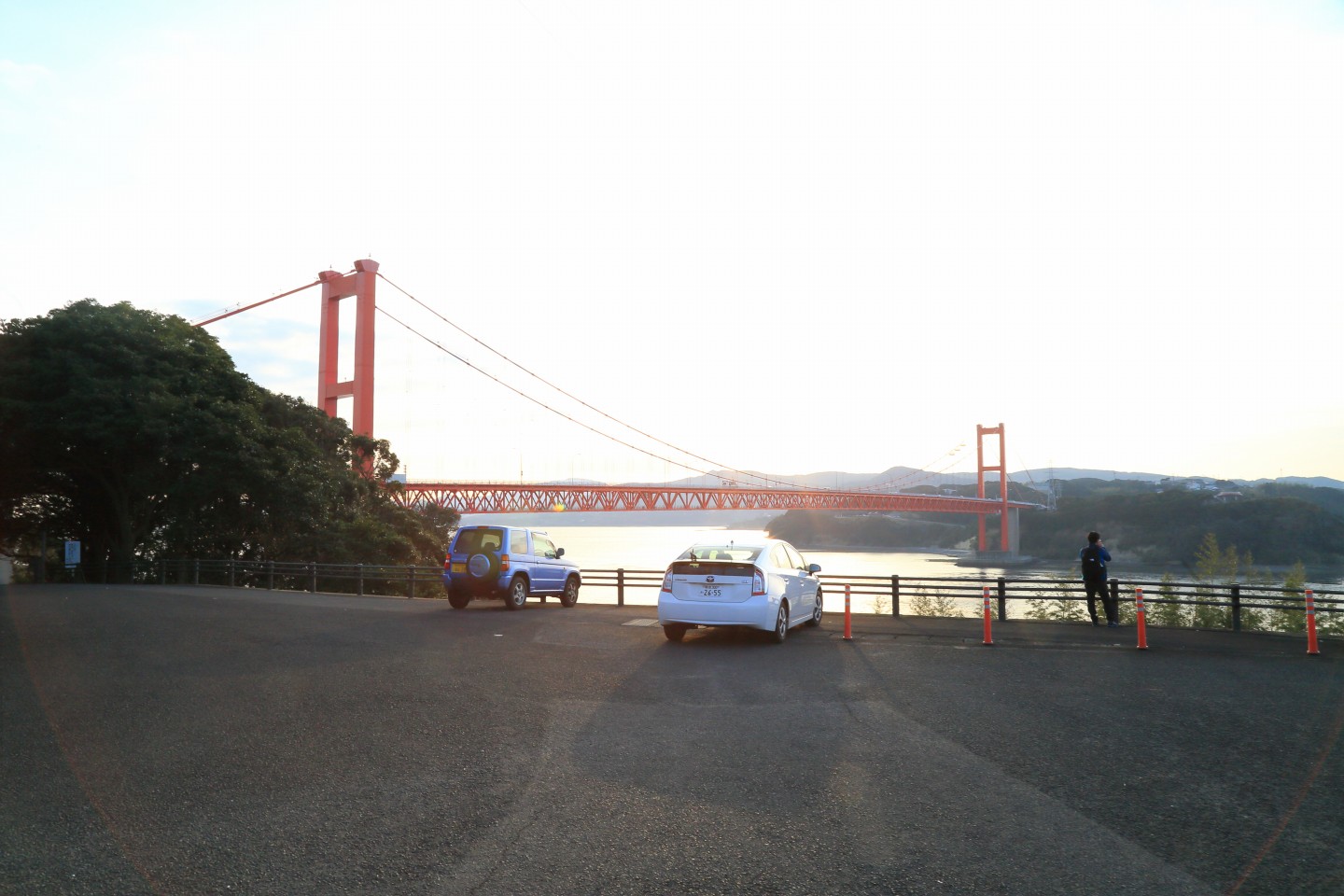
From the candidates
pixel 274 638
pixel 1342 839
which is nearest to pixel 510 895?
pixel 1342 839

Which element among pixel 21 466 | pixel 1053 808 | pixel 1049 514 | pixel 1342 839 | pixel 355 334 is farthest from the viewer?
pixel 1049 514

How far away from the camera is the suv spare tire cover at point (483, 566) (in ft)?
67.5

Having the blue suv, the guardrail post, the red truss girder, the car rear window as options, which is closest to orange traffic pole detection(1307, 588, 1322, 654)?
the guardrail post

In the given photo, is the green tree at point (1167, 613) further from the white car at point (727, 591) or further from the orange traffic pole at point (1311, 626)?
the white car at point (727, 591)

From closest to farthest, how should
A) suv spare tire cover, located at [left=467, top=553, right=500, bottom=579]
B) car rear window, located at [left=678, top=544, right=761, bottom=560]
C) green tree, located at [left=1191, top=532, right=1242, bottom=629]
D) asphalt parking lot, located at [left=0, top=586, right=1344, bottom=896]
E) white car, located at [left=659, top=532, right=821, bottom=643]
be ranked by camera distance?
asphalt parking lot, located at [left=0, top=586, right=1344, bottom=896] < white car, located at [left=659, top=532, right=821, bottom=643] < car rear window, located at [left=678, top=544, right=761, bottom=560] < green tree, located at [left=1191, top=532, right=1242, bottom=629] < suv spare tire cover, located at [left=467, top=553, right=500, bottom=579]

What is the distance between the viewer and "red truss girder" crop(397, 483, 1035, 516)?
42844 millimetres

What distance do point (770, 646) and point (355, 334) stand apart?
32252 mm

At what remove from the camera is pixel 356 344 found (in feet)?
134

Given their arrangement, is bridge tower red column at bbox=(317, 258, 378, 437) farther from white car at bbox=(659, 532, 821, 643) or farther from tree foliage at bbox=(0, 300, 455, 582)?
white car at bbox=(659, 532, 821, 643)

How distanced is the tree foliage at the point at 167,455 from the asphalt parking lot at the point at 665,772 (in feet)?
76.3

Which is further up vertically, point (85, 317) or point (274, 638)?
point (85, 317)

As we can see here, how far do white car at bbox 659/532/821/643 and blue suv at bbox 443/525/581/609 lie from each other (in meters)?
6.83

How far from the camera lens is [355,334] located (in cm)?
4128

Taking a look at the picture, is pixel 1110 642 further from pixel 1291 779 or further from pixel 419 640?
pixel 419 640
